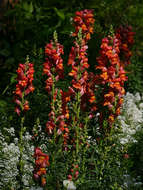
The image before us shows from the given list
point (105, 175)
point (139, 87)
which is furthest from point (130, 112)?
point (105, 175)

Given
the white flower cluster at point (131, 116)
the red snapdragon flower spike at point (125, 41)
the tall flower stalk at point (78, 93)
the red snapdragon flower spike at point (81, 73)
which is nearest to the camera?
the tall flower stalk at point (78, 93)

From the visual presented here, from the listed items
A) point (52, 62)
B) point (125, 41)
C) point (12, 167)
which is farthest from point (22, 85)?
point (125, 41)

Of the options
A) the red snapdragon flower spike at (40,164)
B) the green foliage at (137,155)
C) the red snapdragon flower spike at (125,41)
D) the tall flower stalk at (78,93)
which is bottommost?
the green foliage at (137,155)

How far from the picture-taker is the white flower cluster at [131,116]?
5582 mm

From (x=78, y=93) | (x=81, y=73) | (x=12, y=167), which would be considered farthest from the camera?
(x=12, y=167)

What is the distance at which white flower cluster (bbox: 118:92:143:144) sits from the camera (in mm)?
5582

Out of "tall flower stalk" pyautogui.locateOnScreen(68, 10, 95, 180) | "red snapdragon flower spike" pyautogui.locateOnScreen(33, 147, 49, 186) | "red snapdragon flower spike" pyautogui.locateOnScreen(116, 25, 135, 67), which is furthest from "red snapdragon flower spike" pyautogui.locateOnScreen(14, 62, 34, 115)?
"red snapdragon flower spike" pyautogui.locateOnScreen(116, 25, 135, 67)

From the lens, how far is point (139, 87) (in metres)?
6.96

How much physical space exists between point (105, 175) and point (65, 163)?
0.38 meters

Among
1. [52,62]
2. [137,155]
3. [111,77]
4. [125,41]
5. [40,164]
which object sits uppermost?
[125,41]

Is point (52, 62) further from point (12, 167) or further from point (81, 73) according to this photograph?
point (12, 167)

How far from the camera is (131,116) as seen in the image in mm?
6176

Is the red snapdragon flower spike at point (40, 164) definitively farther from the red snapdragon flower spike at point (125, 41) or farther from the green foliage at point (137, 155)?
the red snapdragon flower spike at point (125, 41)

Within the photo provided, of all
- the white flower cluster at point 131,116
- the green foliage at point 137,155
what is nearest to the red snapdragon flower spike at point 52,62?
the green foliage at point 137,155
